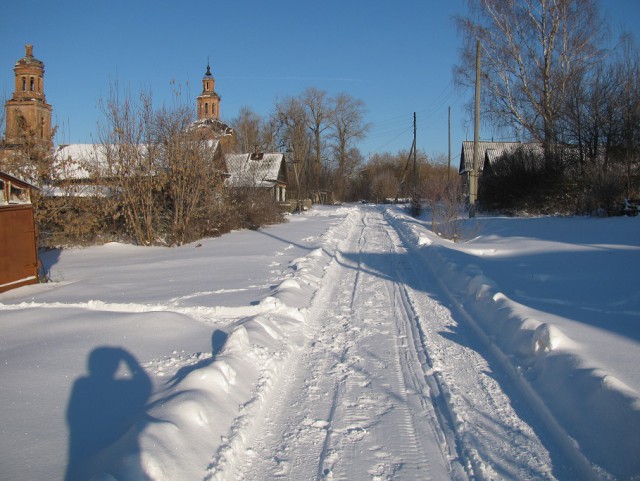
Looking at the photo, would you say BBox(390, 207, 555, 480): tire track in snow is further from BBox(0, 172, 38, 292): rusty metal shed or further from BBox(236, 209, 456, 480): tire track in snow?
BBox(0, 172, 38, 292): rusty metal shed

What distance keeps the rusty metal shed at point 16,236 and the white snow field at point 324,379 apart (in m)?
0.40

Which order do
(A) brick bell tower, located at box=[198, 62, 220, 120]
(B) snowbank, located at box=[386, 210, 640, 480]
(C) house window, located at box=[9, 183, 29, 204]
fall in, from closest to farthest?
(B) snowbank, located at box=[386, 210, 640, 480], (C) house window, located at box=[9, 183, 29, 204], (A) brick bell tower, located at box=[198, 62, 220, 120]

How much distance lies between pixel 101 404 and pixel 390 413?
2.52 meters

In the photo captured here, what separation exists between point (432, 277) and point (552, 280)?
94.4 inches

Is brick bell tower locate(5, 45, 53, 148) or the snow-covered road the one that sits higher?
brick bell tower locate(5, 45, 53, 148)

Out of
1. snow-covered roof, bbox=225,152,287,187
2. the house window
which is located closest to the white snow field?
the house window

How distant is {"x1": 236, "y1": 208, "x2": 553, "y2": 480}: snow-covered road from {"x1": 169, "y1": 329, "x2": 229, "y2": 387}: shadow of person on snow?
899mm

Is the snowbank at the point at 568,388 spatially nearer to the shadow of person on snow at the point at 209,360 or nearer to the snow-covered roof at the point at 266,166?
the shadow of person on snow at the point at 209,360

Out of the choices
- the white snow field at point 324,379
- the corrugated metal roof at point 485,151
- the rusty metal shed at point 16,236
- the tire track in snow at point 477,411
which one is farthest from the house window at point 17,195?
the corrugated metal roof at point 485,151

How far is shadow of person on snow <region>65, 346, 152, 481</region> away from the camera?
3.27 m

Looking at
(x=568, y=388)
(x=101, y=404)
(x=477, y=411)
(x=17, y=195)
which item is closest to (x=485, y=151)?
(x=17, y=195)

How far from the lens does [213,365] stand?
4.54m

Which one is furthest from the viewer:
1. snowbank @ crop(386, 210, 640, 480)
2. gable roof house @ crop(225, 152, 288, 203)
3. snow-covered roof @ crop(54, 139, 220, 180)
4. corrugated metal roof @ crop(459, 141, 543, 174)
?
gable roof house @ crop(225, 152, 288, 203)

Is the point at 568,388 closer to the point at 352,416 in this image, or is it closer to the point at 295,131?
the point at 352,416
